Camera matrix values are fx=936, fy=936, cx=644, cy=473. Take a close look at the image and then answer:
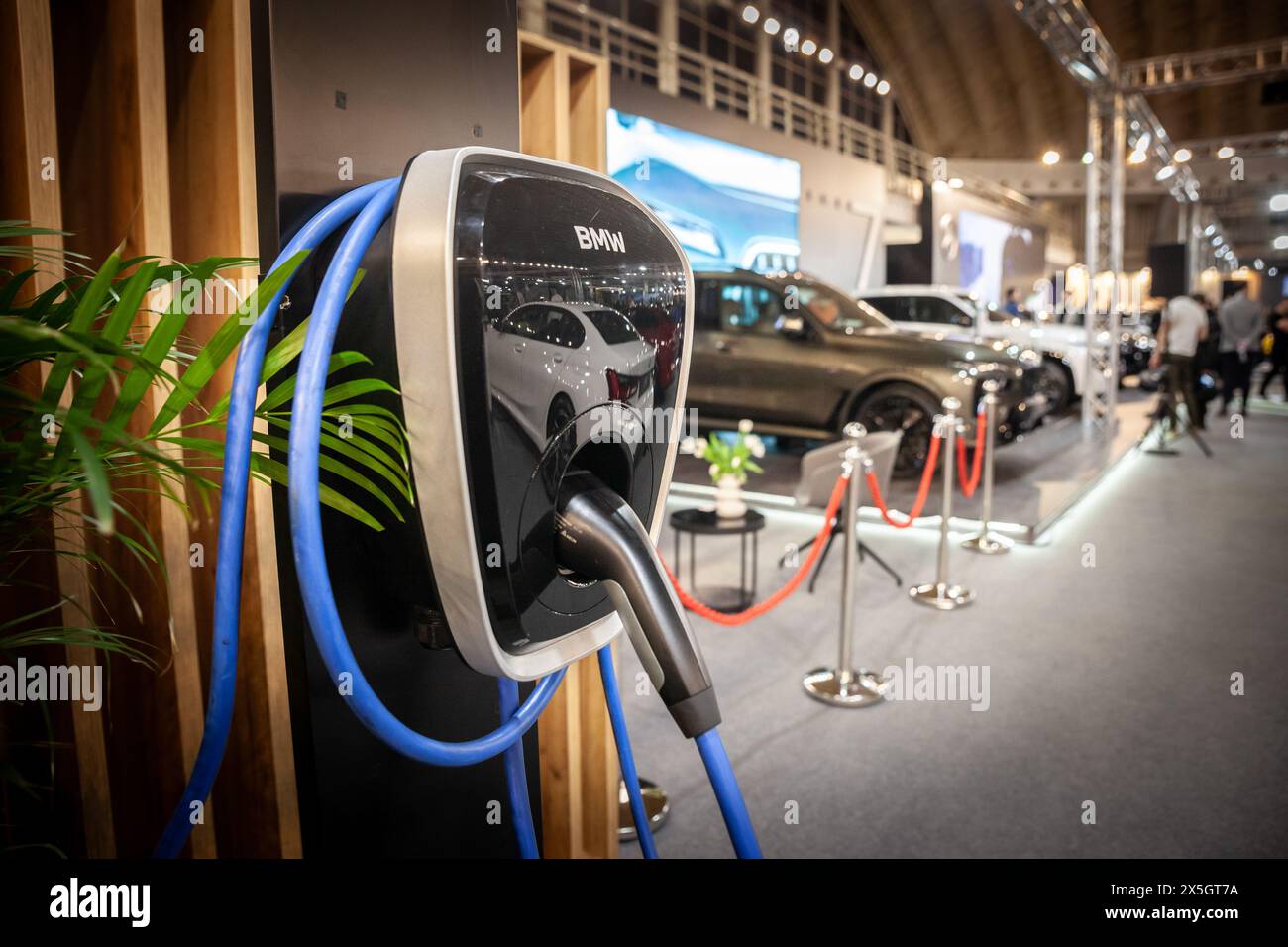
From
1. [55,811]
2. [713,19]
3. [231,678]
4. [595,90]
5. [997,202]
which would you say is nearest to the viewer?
[231,678]

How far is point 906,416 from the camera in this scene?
6.85m

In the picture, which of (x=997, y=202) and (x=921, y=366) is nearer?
(x=921, y=366)

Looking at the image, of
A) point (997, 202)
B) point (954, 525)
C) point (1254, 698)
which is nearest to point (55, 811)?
point (1254, 698)

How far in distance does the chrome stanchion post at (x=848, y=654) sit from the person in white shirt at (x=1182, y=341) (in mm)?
6913

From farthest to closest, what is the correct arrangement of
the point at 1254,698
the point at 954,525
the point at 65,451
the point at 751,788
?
the point at 954,525 → the point at 1254,698 → the point at 751,788 → the point at 65,451

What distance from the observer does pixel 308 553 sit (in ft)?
2.63

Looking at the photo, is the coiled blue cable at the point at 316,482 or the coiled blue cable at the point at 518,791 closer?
the coiled blue cable at the point at 316,482

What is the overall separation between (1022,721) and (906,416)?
402 centimetres

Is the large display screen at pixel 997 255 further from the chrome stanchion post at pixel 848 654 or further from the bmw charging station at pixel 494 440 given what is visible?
the bmw charging station at pixel 494 440

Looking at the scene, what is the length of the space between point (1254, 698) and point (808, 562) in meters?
1.61

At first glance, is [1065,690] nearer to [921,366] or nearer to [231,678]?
[231,678]

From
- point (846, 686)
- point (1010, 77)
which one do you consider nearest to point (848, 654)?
point (846, 686)

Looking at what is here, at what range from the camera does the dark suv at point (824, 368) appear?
6.74 metres

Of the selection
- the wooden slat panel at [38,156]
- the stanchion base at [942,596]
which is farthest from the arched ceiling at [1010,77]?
the wooden slat panel at [38,156]
